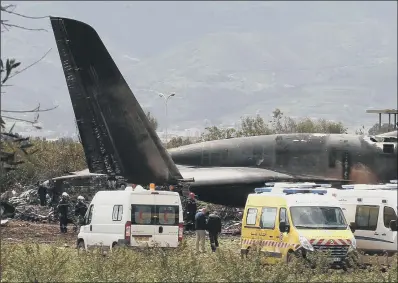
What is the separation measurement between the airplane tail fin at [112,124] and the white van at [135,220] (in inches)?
384

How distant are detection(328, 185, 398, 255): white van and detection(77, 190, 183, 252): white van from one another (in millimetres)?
5335

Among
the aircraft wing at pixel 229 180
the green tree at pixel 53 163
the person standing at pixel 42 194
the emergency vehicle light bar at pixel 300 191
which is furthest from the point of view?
the green tree at pixel 53 163

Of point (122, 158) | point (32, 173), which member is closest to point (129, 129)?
point (122, 158)

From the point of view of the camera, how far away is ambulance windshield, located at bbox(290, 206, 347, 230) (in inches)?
965

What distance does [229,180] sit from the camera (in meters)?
37.4

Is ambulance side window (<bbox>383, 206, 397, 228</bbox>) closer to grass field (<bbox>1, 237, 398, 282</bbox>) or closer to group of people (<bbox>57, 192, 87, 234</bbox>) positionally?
grass field (<bbox>1, 237, 398, 282</bbox>)

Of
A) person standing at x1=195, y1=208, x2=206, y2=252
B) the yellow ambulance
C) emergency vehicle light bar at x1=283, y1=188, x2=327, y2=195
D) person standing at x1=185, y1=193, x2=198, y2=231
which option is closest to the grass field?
the yellow ambulance

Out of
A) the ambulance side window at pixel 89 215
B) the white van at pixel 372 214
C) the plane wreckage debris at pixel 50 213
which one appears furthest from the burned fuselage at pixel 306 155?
the ambulance side window at pixel 89 215

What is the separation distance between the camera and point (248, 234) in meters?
26.0

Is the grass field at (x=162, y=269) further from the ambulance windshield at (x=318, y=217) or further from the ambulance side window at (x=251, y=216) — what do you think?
the ambulance side window at (x=251, y=216)

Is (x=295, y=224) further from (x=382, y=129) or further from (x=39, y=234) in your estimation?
(x=39, y=234)

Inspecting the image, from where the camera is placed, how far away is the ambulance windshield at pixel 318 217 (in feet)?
80.4

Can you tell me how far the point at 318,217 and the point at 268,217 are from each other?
5.04 feet

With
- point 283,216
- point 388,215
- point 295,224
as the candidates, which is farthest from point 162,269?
point 388,215
